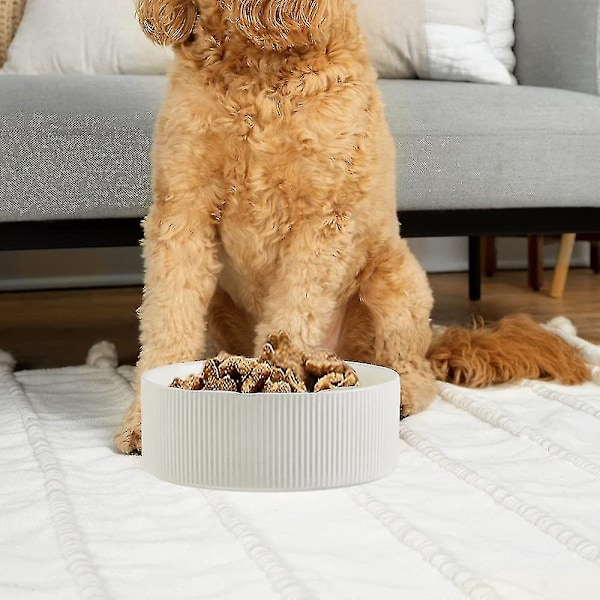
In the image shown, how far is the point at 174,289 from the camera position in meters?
1.74

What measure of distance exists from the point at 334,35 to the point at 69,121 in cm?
77

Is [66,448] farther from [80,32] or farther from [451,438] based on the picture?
[80,32]

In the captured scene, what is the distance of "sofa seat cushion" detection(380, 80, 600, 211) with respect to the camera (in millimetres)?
→ 2418

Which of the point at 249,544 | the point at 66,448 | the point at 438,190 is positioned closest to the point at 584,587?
the point at 249,544

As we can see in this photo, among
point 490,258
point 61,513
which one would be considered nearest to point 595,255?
point 490,258

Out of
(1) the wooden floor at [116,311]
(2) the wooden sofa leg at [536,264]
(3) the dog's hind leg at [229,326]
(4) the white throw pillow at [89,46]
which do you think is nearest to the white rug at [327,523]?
(3) the dog's hind leg at [229,326]

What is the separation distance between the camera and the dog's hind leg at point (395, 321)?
6.33ft

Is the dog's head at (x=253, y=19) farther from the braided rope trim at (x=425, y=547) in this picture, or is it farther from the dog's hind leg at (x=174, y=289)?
the braided rope trim at (x=425, y=547)

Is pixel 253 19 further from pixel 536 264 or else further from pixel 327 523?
pixel 536 264

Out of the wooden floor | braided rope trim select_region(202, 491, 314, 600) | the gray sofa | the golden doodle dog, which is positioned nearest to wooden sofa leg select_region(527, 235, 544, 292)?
the wooden floor

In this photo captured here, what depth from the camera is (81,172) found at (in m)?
2.23

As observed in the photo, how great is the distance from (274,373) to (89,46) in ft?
5.84

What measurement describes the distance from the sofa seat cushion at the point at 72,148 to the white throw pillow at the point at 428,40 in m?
0.89

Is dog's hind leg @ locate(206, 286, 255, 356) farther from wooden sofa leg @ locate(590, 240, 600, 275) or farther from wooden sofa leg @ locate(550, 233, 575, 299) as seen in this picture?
wooden sofa leg @ locate(590, 240, 600, 275)
